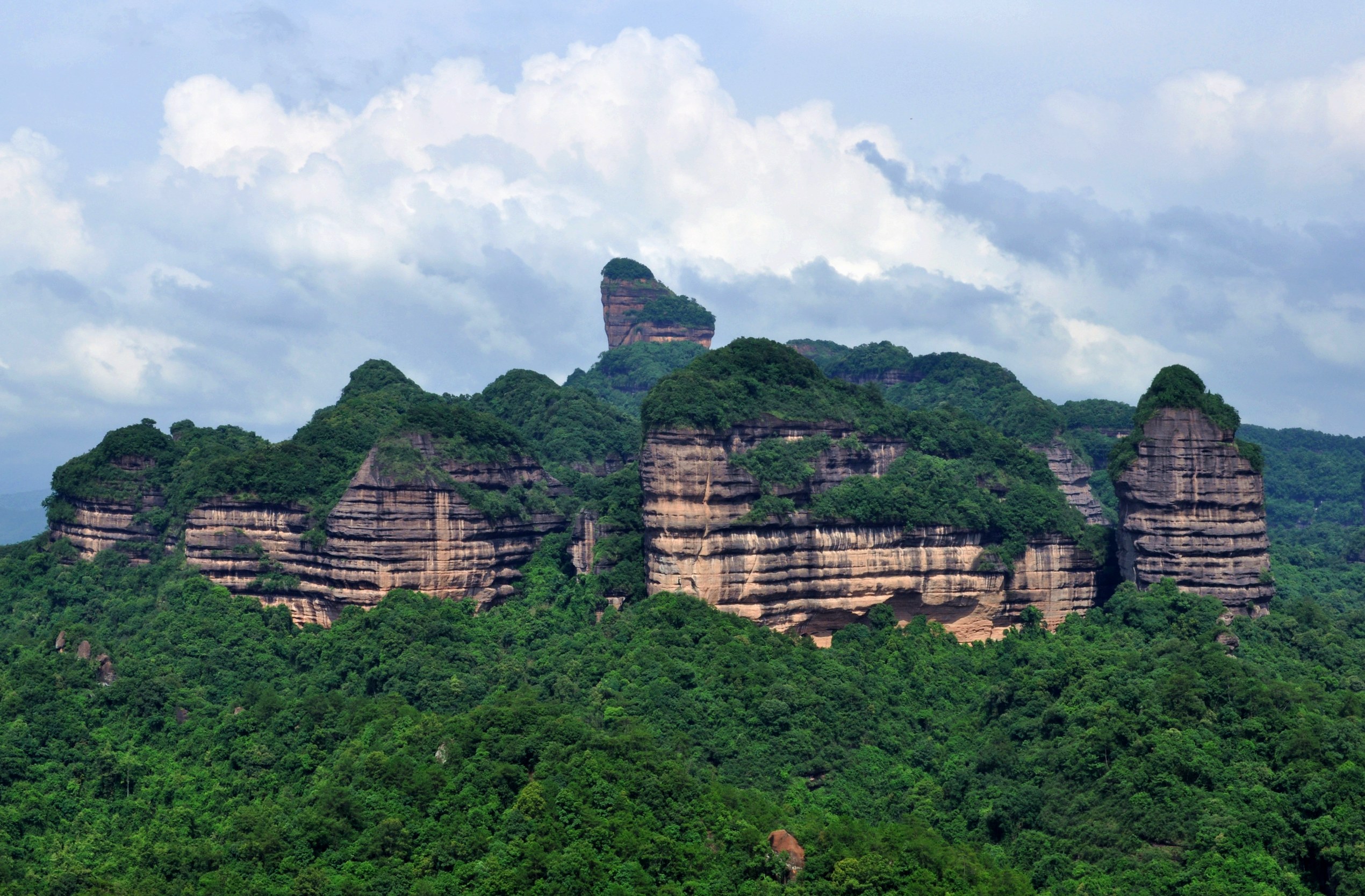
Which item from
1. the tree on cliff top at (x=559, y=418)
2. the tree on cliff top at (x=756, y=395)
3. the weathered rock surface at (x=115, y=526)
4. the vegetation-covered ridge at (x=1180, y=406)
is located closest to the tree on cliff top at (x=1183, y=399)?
the vegetation-covered ridge at (x=1180, y=406)

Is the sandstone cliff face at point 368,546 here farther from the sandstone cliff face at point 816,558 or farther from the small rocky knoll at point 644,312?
the small rocky knoll at point 644,312

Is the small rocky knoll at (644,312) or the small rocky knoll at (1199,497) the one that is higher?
the small rocky knoll at (644,312)

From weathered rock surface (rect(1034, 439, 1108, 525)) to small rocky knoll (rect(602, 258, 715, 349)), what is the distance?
48565 millimetres

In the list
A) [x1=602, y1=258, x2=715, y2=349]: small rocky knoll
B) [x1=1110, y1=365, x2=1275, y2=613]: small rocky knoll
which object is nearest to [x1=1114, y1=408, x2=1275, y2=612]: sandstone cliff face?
[x1=1110, y1=365, x2=1275, y2=613]: small rocky knoll

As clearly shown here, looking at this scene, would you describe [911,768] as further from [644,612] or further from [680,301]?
[680,301]

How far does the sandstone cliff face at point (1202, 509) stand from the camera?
7431 centimetres

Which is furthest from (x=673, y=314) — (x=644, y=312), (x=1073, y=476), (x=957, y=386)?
(x=1073, y=476)

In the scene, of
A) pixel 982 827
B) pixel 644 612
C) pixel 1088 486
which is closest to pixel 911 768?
pixel 982 827

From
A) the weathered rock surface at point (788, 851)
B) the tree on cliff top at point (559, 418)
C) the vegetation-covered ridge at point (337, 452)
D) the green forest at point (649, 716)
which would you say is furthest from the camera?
the tree on cliff top at point (559, 418)

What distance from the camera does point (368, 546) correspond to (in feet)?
247

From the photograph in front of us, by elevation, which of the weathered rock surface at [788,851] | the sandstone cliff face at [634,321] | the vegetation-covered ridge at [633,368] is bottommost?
the weathered rock surface at [788,851]

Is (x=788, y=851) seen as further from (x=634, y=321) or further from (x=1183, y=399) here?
(x=634, y=321)

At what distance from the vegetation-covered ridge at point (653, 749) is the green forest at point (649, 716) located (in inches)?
5.9

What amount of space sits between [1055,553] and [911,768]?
1751 centimetres
